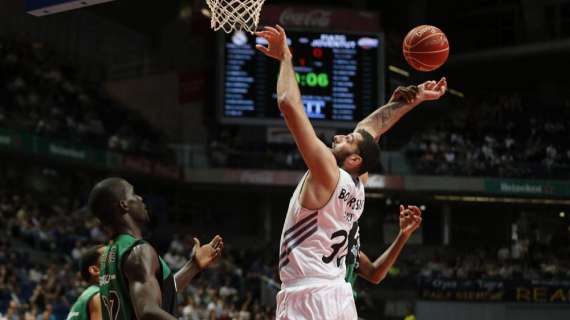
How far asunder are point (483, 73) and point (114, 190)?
1051 inches

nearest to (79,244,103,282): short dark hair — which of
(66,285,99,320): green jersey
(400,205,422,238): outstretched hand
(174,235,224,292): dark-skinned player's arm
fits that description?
(66,285,99,320): green jersey

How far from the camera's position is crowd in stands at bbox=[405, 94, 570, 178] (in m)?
24.5

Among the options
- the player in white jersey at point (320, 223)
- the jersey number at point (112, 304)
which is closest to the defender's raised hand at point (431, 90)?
the player in white jersey at point (320, 223)

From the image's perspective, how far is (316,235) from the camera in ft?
14.6

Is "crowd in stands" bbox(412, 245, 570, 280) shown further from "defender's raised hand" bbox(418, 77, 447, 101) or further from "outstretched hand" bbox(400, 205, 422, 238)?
"defender's raised hand" bbox(418, 77, 447, 101)

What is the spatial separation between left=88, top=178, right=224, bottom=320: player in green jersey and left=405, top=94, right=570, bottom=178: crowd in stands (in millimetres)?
20930

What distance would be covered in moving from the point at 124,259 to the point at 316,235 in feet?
3.46

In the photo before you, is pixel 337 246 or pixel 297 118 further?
pixel 337 246

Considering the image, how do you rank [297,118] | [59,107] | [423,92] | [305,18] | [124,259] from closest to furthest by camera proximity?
1. [124,259]
2. [297,118]
3. [423,92]
4. [305,18]
5. [59,107]

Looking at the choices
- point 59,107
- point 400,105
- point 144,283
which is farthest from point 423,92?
point 59,107

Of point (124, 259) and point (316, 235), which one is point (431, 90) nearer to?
point (316, 235)

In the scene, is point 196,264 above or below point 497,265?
above

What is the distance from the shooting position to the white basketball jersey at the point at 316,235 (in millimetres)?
4453

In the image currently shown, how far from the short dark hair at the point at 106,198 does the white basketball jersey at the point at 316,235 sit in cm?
95
